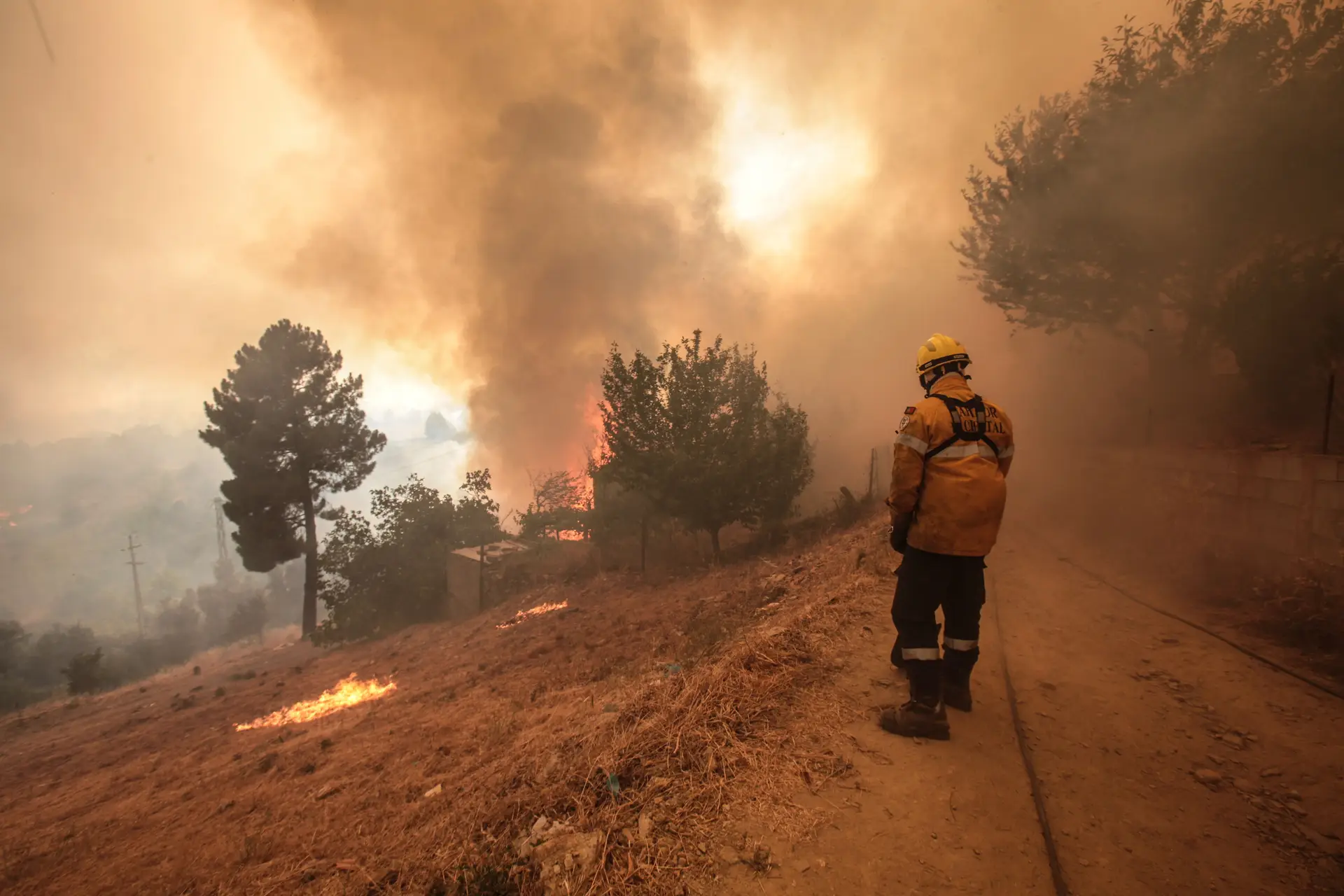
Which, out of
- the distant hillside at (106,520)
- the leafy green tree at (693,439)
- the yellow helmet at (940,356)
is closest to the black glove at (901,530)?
the yellow helmet at (940,356)

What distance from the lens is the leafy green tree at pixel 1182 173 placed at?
9.49m

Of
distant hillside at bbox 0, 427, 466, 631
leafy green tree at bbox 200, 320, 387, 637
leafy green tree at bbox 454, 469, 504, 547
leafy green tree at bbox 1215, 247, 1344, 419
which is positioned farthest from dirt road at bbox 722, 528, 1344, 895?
distant hillside at bbox 0, 427, 466, 631

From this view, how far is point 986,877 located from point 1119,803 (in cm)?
110

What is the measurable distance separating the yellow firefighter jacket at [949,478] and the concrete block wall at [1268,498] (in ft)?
20.0

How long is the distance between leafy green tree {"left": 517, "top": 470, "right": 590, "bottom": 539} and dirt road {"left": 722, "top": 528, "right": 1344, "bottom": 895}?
59.9 ft

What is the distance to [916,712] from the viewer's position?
3.31 metres

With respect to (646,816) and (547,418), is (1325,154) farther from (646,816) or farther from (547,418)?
(547,418)

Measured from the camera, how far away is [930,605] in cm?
324

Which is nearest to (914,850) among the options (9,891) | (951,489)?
(951,489)

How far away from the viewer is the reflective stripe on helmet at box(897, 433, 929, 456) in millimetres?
3188

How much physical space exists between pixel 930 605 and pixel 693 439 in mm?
12158

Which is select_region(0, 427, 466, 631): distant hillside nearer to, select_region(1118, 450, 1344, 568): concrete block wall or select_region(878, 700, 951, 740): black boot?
select_region(878, 700, 951, 740): black boot

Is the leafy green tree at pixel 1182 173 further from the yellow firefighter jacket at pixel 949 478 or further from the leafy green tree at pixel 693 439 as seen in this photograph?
the yellow firefighter jacket at pixel 949 478

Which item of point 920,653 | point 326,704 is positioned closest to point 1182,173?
point 920,653
